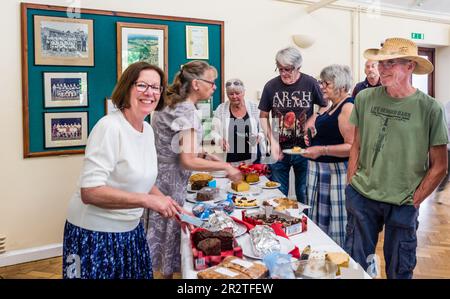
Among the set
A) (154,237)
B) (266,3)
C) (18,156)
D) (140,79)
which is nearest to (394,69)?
(140,79)

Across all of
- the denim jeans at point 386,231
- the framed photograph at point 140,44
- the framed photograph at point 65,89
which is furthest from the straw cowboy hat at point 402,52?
the framed photograph at point 65,89

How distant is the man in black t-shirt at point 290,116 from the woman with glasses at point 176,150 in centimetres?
68

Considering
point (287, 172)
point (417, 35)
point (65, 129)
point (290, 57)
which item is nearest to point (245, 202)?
point (287, 172)

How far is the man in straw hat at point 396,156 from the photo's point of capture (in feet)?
3.28

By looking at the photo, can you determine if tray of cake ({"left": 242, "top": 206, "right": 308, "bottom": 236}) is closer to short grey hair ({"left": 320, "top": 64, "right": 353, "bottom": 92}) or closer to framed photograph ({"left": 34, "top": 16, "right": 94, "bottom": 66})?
short grey hair ({"left": 320, "top": 64, "right": 353, "bottom": 92})

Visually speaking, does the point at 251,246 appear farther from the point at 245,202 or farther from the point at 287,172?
the point at 287,172

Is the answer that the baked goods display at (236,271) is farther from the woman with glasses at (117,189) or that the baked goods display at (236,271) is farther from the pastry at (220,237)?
the woman with glasses at (117,189)

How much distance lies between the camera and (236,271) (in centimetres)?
69

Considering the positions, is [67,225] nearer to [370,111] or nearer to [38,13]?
[370,111]

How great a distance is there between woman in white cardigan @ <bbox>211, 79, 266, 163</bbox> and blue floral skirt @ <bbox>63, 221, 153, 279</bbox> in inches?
41.4

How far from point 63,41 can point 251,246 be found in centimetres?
167

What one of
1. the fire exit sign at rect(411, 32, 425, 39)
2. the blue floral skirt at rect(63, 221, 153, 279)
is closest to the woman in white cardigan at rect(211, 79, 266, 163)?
the blue floral skirt at rect(63, 221, 153, 279)

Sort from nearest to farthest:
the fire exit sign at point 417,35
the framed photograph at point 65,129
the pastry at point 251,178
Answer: the pastry at point 251,178
the framed photograph at point 65,129
the fire exit sign at point 417,35

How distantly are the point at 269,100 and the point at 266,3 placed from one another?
0.90 meters
